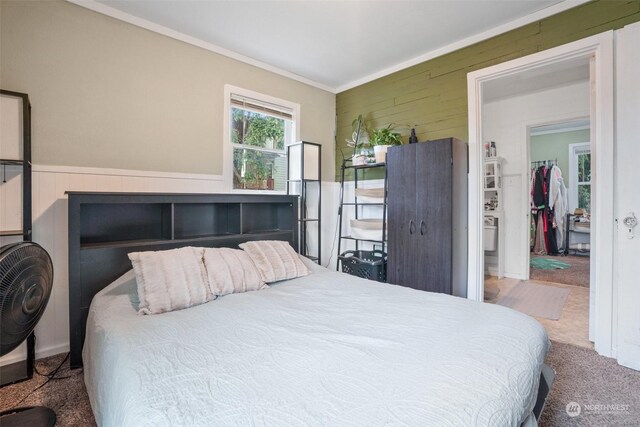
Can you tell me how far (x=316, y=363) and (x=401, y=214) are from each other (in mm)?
2123

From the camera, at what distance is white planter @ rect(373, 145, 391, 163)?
3.25 metres

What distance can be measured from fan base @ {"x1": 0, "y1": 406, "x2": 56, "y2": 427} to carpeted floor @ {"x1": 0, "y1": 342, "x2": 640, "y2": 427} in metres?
0.05

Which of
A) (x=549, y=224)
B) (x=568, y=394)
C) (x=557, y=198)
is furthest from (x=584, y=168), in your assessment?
(x=568, y=394)

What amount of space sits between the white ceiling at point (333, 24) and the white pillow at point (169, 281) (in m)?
1.92

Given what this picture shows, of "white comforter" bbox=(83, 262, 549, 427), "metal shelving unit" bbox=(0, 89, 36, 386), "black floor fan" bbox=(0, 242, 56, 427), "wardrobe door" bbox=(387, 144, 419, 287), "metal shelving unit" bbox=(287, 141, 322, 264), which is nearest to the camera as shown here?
"white comforter" bbox=(83, 262, 549, 427)

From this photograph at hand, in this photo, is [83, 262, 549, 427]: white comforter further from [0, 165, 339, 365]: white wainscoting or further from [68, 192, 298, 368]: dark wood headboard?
[0, 165, 339, 365]: white wainscoting

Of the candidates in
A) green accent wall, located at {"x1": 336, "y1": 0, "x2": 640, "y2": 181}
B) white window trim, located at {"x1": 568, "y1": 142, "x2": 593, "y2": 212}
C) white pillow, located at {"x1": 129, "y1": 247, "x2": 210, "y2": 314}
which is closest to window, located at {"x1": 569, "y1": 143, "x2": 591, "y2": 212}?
white window trim, located at {"x1": 568, "y1": 142, "x2": 593, "y2": 212}

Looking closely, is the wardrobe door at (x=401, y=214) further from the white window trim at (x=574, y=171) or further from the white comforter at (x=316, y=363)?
the white window trim at (x=574, y=171)

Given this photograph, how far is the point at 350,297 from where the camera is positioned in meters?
1.84

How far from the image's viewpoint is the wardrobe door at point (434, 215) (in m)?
2.63

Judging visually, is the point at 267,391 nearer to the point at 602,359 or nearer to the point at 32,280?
the point at 32,280

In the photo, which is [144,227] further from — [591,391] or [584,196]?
[584,196]

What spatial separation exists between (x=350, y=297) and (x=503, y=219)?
3.76m

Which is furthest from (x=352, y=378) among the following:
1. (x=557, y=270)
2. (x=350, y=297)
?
(x=557, y=270)
